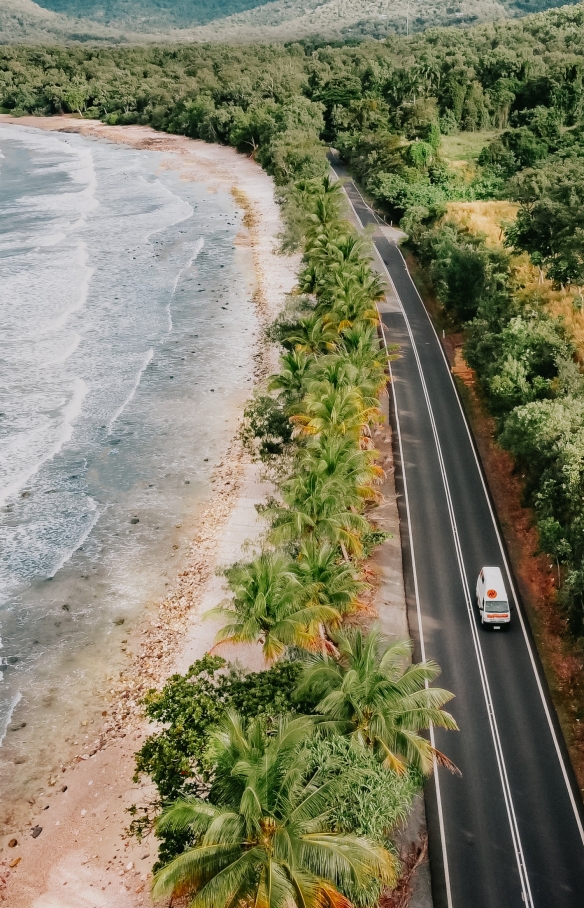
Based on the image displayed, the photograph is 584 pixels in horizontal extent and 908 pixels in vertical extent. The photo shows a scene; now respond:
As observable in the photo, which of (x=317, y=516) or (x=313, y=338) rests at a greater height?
(x=313, y=338)

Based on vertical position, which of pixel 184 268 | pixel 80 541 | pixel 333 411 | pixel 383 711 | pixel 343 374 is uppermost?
pixel 343 374

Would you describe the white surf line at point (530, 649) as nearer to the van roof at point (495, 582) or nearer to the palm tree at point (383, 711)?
the van roof at point (495, 582)

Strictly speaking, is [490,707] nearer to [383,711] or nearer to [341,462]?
[383,711]

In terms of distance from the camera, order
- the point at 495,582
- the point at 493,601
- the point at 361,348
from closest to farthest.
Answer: the point at 493,601 < the point at 495,582 < the point at 361,348

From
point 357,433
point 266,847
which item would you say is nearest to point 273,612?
point 266,847

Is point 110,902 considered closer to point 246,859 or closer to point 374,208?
point 246,859

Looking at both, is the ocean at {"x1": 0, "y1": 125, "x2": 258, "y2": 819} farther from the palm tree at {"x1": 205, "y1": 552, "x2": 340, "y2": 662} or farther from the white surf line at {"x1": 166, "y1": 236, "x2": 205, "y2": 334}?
the palm tree at {"x1": 205, "y1": 552, "x2": 340, "y2": 662}
